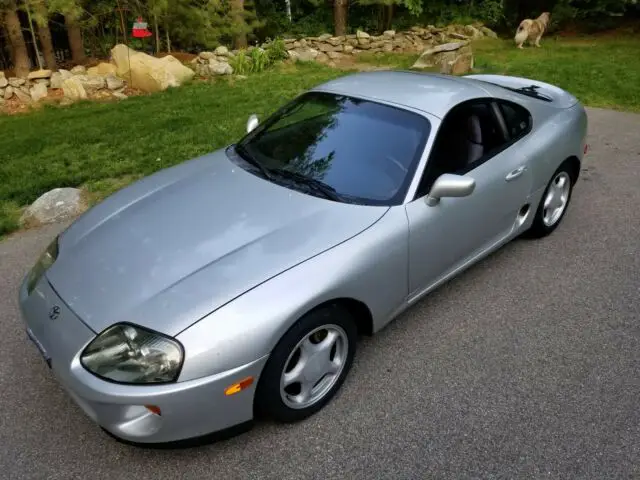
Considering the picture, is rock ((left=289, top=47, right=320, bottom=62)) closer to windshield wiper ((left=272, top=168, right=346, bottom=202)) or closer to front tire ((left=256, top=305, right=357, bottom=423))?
windshield wiper ((left=272, top=168, right=346, bottom=202))

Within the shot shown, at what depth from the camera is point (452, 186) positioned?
2777mm

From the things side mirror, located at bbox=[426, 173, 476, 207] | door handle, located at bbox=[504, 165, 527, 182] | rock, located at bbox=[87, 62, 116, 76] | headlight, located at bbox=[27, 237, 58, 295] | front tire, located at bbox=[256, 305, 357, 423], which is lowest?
rock, located at bbox=[87, 62, 116, 76]

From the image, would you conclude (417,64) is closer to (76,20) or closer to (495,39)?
(495,39)

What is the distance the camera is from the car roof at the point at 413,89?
3.24m

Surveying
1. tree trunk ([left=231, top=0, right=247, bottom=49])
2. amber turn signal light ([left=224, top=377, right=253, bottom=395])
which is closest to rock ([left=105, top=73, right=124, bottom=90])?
tree trunk ([left=231, top=0, right=247, bottom=49])

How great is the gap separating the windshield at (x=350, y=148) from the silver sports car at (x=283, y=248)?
0.01 m

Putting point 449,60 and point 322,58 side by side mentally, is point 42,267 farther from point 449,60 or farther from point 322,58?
point 322,58

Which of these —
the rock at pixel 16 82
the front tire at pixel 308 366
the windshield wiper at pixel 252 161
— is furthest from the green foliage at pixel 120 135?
the front tire at pixel 308 366

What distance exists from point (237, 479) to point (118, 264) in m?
1.13

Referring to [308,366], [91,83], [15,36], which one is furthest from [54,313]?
[15,36]

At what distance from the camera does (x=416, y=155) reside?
117 inches

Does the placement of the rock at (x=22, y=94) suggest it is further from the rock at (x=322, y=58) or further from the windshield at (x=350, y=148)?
the windshield at (x=350, y=148)

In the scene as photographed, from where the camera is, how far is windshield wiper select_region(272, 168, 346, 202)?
288cm

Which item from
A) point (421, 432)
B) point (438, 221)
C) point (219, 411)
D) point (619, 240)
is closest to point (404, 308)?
point (438, 221)
